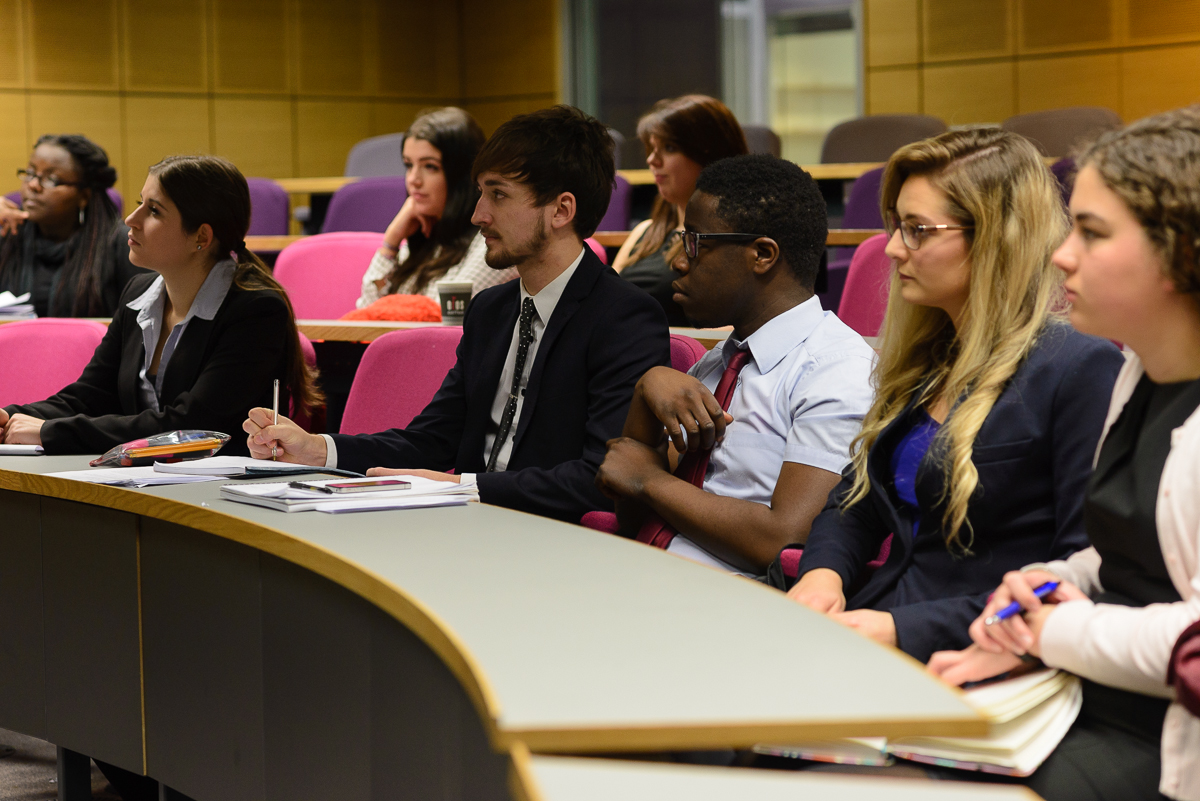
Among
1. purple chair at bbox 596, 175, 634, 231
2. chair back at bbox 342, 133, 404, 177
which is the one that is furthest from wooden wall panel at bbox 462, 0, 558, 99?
purple chair at bbox 596, 175, 634, 231

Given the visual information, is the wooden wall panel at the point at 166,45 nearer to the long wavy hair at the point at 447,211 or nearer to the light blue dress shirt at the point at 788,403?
the long wavy hair at the point at 447,211

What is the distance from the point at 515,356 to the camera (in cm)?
238

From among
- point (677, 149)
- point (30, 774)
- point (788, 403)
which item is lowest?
point (30, 774)

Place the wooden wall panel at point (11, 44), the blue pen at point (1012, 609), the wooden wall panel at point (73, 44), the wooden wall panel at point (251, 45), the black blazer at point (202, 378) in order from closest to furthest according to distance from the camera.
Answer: the blue pen at point (1012, 609) → the black blazer at point (202, 378) → the wooden wall panel at point (11, 44) → the wooden wall panel at point (73, 44) → the wooden wall panel at point (251, 45)

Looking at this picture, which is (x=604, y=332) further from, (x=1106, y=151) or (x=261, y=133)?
(x=261, y=133)

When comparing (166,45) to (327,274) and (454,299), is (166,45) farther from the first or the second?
(454,299)

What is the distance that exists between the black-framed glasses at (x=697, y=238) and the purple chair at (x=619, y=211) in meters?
3.25

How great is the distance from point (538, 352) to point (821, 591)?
87cm

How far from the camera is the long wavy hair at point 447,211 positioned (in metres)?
4.25

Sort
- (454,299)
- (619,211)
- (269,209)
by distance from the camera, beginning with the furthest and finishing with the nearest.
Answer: (269,209) < (619,211) < (454,299)

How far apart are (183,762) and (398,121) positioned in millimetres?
8148

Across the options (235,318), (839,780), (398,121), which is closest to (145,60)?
(398,121)

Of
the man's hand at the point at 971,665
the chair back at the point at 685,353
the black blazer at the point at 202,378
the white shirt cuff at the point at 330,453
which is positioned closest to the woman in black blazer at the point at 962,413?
the man's hand at the point at 971,665

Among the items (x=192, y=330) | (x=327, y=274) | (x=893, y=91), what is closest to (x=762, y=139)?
(x=893, y=91)
